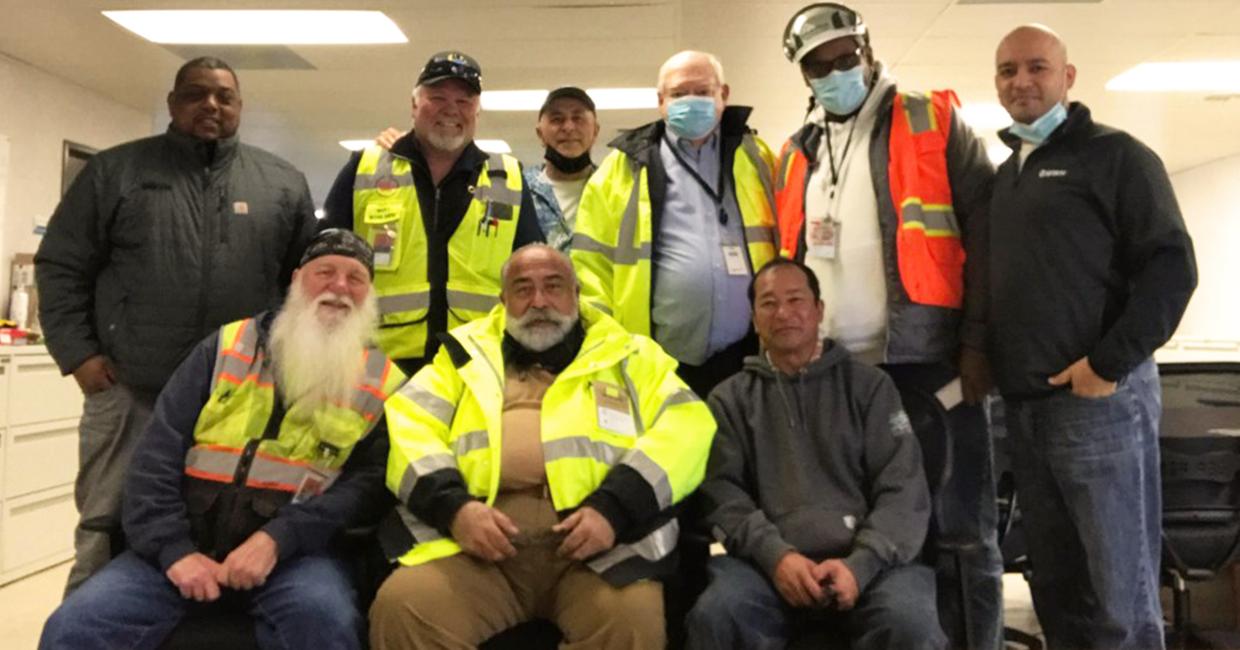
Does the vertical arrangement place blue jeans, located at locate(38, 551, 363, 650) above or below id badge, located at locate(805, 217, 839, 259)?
below

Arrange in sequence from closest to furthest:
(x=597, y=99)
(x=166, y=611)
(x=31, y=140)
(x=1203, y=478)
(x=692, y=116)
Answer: (x=166, y=611) < (x=692, y=116) < (x=1203, y=478) < (x=31, y=140) < (x=597, y=99)

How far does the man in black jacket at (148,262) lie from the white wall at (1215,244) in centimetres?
862

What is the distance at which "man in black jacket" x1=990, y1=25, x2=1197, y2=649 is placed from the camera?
2203 millimetres

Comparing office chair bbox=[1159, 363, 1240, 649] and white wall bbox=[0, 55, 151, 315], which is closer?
office chair bbox=[1159, 363, 1240, 649]

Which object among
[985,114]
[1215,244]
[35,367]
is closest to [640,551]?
[35,367]

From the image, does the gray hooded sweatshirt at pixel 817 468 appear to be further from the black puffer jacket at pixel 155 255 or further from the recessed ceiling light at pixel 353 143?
the recessed ceiling light at pixel 353 143

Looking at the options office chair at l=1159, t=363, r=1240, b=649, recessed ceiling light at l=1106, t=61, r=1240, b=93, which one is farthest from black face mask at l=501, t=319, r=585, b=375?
recessed ceiling light at l=1106, t=61, r=1240, b=93

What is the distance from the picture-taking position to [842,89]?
101 inches

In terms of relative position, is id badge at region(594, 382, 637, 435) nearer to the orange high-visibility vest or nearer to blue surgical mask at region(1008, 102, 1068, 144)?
the orange high-visibility vest

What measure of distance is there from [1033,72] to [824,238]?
0.69m

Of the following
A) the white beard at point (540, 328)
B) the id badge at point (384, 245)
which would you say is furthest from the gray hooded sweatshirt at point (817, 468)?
the id badge at point (384, 245)

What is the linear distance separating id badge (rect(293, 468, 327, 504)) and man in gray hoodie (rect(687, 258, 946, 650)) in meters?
0.96

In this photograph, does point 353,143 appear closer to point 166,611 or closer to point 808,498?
point 166,611

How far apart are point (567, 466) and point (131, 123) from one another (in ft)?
19.0
